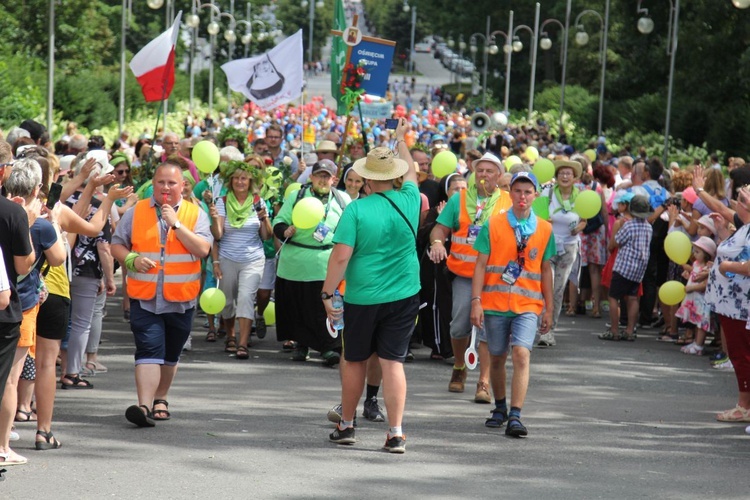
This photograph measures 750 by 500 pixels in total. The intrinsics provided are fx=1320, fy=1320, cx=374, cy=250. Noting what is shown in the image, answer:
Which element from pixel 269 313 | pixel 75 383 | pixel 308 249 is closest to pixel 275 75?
pixel 269 313

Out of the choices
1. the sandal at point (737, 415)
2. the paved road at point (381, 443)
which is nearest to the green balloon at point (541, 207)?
the paved road at point (381, 443)

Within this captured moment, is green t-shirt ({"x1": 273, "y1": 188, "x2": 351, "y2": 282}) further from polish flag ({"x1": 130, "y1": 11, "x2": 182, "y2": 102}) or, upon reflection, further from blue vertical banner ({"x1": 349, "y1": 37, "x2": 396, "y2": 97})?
polish flag ({"x1": 130, "y1": 11, "x2": 182, "y2": 102})

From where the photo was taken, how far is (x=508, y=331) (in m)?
9.35

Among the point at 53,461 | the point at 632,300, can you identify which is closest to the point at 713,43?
the point at 632,300

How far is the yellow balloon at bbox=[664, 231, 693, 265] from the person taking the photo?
44.7 feet

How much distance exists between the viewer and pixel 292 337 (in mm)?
12531

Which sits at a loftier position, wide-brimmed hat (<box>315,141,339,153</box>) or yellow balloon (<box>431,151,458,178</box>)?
wide-brimmed hat (<box>315,141,339,153</box>)

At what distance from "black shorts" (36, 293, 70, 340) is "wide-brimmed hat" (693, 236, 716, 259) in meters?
6.97

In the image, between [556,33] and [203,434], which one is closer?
[203,434]

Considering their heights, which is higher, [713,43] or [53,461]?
[713,43]

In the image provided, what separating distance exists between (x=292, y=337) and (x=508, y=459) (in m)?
4.52

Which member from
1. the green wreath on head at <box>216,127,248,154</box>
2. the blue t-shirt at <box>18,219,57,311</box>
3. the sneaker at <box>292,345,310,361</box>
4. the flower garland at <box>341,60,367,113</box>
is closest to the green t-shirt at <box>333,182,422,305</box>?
the blue t-shirt at <box>18,219,57,311</box>

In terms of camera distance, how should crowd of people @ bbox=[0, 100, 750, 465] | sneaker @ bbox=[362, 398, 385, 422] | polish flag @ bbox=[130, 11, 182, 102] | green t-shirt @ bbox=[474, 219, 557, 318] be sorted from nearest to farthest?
1. crowd of people @ bbox=[0, 100, 750, 465]
2. green t-shirt @ bbox=[474, 219, 557, 318]
3. sneaker @ bbox=[362, 398, 385, 422]
4. polish flag @ bbox=[130, 11, 182, 102]

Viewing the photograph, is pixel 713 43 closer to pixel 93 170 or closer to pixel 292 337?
pixel 292 337
